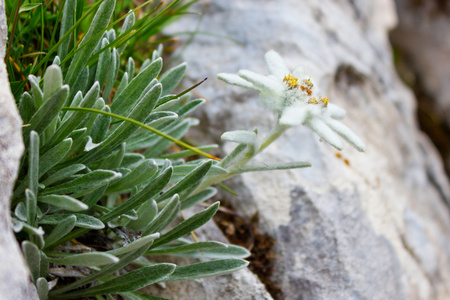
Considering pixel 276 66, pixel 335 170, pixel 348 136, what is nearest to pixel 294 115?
pixel 348 136

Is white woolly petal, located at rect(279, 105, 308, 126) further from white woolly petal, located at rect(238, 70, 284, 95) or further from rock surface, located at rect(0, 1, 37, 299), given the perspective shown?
rock surface, located at rect(0, 1, 37, 299)

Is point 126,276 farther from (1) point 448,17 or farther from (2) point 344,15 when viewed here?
(1) point 448,17

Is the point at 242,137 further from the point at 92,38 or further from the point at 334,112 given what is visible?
the point at 92,38

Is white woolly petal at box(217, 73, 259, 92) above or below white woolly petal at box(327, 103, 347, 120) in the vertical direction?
above

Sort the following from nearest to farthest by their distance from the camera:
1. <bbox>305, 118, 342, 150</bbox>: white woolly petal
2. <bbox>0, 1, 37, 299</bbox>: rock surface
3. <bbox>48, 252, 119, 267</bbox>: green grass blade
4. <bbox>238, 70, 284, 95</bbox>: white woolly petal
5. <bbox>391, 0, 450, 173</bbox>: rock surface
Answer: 1. <bbox>0, 1, 37, 299</bbox>: rock surface
2. <bbox>48, 252, 119, 267</bbox>: green grass blade
3. <bbox>305, 118, 342, 150</bbox>: white woolly petal
4. <bbox>238, 70, 284, 95</bbox>: white woolly petal
5. <bbox>391, 0, 450, 173</bbox>: rock surface

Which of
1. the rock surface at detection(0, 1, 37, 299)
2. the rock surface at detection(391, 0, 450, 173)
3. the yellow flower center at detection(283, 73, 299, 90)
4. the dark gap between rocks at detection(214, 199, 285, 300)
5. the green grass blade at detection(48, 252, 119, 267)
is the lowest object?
the rock surface at detection(391, 0, 450, 173)

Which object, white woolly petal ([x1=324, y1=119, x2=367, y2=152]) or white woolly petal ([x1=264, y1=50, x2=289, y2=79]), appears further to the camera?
white woolly petal ([x1=264, y1=50, x2=289, y2=79])

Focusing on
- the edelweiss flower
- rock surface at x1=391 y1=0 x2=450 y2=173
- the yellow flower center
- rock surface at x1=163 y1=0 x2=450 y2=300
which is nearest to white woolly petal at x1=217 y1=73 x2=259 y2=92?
the edelweiss flower

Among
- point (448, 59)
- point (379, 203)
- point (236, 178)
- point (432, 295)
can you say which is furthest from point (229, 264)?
A: point (448, 59)

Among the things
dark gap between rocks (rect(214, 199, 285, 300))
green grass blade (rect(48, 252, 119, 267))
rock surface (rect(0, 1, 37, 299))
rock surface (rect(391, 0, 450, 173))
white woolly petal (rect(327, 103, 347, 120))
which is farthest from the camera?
rock surface (rect(391, 0, 450, 173))
